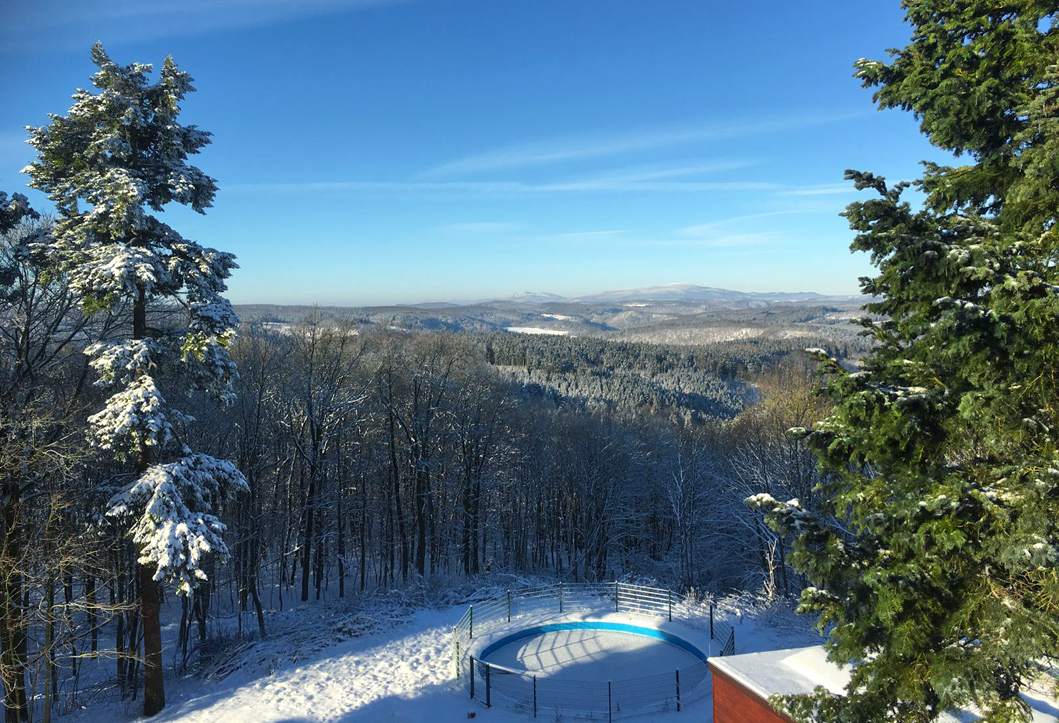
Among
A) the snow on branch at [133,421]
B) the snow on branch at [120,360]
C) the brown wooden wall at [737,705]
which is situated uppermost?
the snow on branch at [120,360]

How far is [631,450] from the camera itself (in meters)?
38.7

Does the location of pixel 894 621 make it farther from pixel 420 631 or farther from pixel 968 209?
pixel 420 631

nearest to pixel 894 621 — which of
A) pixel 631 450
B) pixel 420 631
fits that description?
pixel 420 631

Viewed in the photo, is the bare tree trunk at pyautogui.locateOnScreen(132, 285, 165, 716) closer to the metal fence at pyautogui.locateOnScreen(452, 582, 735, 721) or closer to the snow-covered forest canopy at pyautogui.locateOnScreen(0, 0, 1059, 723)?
the snow-covered forest canopy at pyautogui.locateOnScreen(0, 0, 1059, 723)

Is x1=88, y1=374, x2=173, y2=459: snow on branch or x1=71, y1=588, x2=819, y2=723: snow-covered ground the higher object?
x1=88, y1=374, x2=173, y2=459: snow on branch

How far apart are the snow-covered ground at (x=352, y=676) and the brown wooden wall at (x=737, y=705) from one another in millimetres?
4059

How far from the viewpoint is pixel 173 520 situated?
33.4 ft

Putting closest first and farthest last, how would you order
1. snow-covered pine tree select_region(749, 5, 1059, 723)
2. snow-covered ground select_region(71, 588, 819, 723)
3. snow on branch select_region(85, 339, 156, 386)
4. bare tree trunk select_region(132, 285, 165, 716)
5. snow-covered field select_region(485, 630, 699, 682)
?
snow-covered pine tree select_region(749, 5, 1059, 723) < snow on branch select_region(85, 339, 156, 386) < bare tree trunk select_region(132, 285, 165, 716) < snow-covered ground select_region(71, 588, 819, 723) < snow-covered field select_region(485, 630, 699, 682)

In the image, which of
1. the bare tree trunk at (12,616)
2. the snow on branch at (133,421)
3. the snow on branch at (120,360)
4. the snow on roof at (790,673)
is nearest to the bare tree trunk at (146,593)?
the snow on branch at (120,360)

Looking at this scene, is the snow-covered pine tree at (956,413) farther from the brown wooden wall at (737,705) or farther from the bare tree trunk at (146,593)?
the bare tree trunk at (146,593)

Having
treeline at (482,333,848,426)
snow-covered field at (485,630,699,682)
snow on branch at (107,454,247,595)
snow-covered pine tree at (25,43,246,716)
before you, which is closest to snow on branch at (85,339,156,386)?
snow-covered pine tree at (25,43,246,716)

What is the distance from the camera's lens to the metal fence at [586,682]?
44.5ft

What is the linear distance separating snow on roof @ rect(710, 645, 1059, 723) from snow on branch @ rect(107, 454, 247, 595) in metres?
8.82

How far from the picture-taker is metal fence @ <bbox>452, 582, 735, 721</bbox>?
44.5 ft
